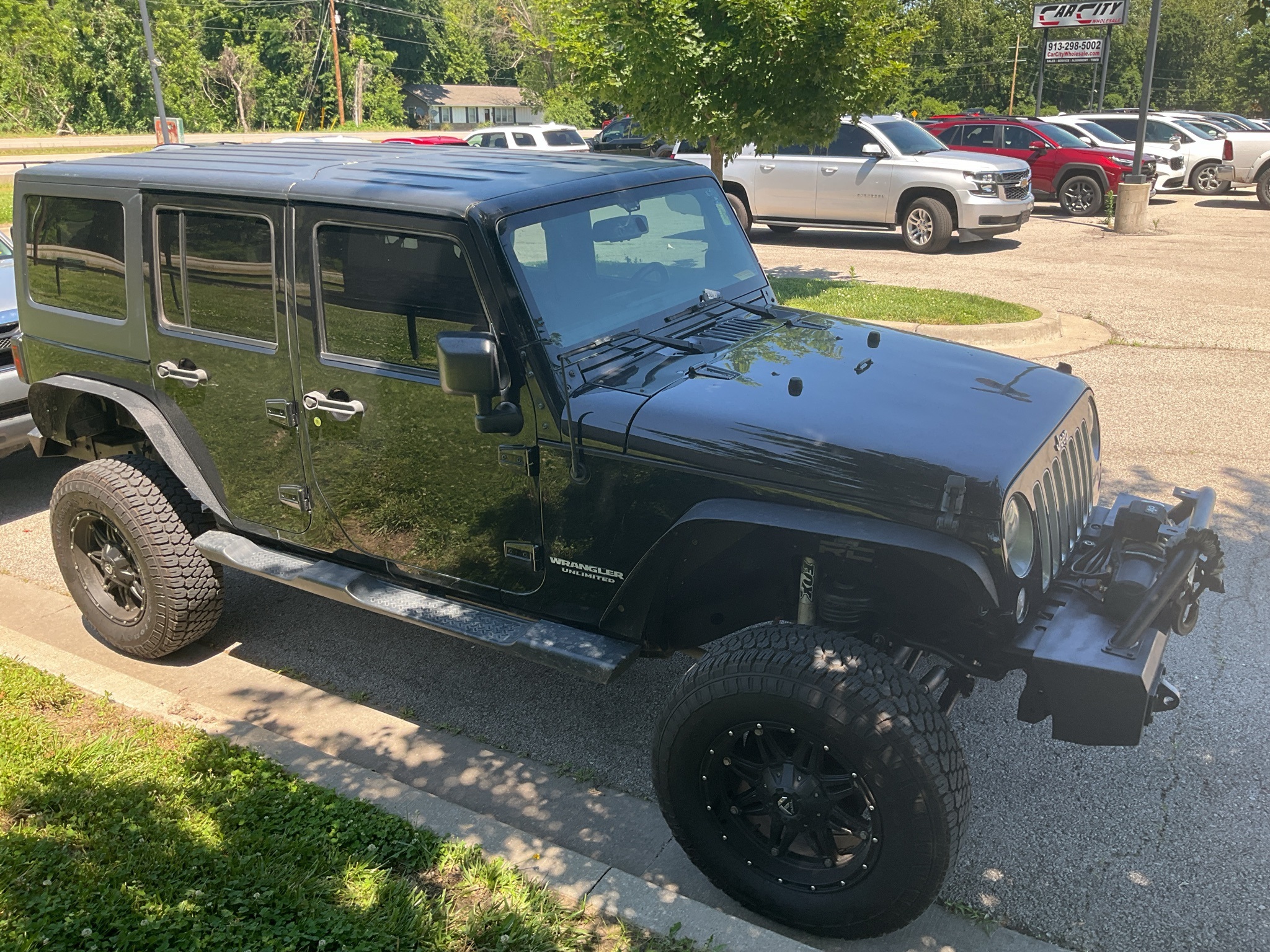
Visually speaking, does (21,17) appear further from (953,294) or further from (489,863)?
(489,863)

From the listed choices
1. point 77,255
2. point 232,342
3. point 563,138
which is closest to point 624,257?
point 232,342

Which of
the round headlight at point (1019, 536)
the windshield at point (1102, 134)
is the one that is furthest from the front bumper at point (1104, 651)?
the windshield at point (1102, 134)

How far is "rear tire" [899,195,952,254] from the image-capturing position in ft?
48.1

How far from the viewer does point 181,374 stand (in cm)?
426

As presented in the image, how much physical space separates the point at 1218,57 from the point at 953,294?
52.6 meters

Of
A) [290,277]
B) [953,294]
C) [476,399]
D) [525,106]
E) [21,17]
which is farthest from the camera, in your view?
[525,106]

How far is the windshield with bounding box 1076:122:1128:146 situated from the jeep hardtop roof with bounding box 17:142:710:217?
18127 mm

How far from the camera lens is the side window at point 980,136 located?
772 inches

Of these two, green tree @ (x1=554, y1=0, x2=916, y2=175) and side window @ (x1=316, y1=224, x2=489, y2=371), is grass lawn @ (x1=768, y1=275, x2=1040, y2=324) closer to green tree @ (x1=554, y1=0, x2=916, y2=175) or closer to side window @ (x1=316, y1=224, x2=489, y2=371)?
green tree @ (x1=554, y1=0, x2=916, y2=175)

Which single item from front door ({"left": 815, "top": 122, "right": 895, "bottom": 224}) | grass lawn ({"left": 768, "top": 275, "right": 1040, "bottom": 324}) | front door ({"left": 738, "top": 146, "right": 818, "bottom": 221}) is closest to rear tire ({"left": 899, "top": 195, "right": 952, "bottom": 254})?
front door ({"left": 815, "top": 122, "right": 895, "bottom": 224})

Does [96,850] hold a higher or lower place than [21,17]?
lower

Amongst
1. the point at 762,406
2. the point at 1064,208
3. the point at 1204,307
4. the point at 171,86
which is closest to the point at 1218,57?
the point at 1064,208

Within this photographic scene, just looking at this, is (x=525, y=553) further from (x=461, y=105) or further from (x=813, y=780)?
(x=461, y=105)

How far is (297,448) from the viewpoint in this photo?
13.2 ft
